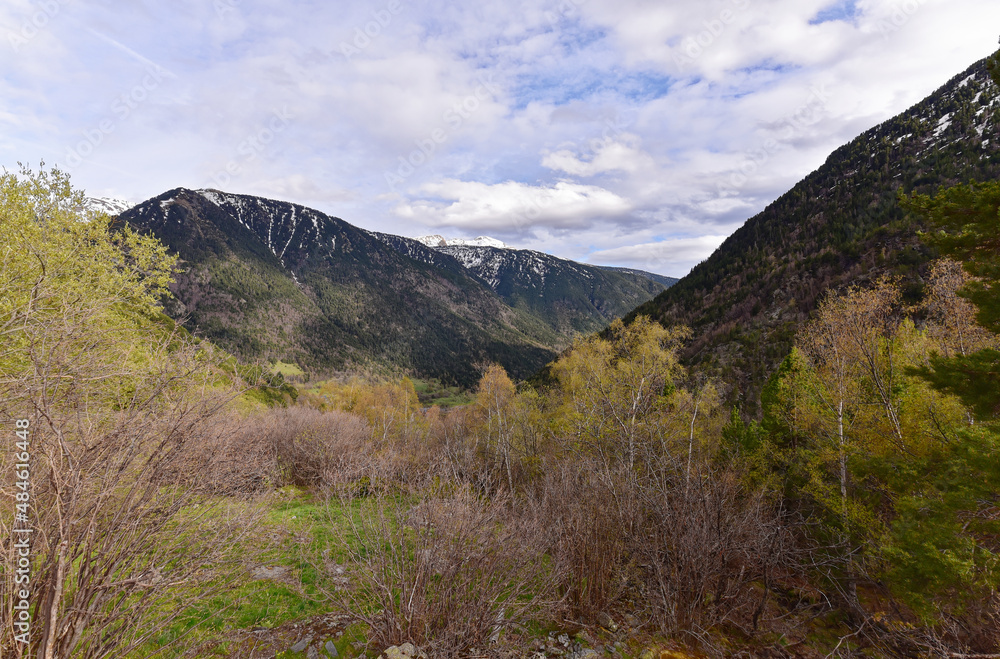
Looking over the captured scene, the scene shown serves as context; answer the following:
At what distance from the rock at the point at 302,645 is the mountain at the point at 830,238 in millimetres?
44347

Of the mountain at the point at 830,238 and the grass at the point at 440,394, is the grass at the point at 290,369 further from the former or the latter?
the mountain at the point at 830,238

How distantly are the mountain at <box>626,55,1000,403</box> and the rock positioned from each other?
44347 mm

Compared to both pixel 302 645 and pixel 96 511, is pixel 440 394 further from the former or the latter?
pixel 96 511

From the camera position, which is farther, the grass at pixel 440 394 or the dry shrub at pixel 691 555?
Answer: the grass at pixel 440 394

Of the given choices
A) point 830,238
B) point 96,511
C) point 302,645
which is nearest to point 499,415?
point 302,645

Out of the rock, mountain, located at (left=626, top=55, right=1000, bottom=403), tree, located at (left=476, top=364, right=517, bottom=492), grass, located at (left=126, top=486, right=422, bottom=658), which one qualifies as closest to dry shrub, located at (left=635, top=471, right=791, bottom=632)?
grass, located at (left=126, top=486, right=422, bottom=658)

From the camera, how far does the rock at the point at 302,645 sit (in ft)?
21.1

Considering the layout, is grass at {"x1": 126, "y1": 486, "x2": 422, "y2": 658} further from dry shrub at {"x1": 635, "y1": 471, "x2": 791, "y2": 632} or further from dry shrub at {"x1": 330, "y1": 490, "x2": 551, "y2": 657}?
dry shrub at {"x1": 635, "y1": 471, "x2": 791, "y2": 632}

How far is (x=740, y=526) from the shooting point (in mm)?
7562

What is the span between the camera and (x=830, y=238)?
5769 centimetres

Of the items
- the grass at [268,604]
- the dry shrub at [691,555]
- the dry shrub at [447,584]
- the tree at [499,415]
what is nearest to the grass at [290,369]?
the tree at [499,415]

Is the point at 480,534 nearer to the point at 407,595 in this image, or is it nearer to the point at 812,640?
the point at 407,595

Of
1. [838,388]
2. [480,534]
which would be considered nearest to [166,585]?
[480,534]

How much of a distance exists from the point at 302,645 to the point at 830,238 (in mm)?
77828
